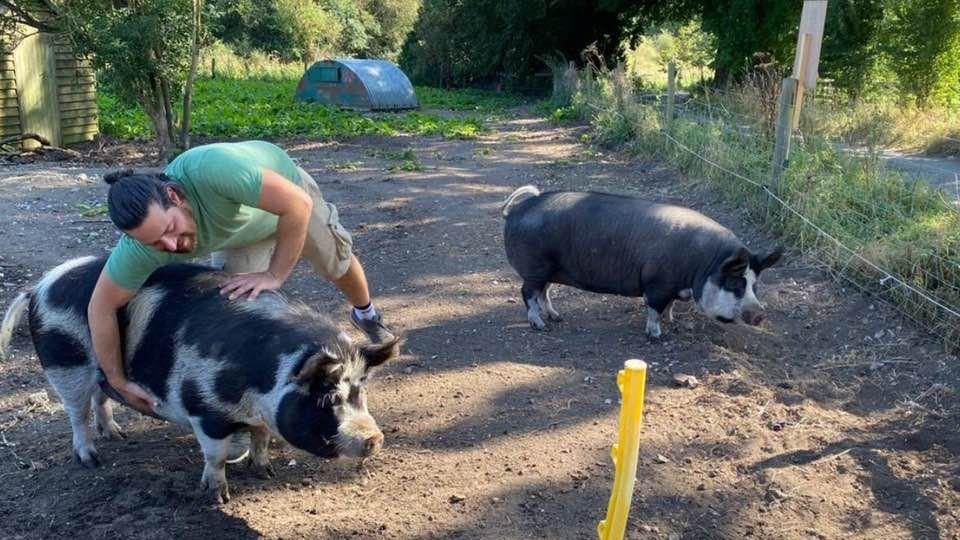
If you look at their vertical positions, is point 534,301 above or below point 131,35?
below

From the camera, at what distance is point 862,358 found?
4766 mm

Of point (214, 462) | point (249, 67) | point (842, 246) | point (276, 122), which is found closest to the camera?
point (214, 462)

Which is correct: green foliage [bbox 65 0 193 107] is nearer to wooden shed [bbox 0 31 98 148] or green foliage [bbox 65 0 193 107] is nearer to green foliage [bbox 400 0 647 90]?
wooden shed [bbox 0 31 98 148]

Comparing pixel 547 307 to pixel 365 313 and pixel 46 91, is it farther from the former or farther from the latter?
pixel 46 91

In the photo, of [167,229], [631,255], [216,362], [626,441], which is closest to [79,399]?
[216,362]

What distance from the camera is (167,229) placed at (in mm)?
2793

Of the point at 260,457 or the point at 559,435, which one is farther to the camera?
the point at 559,435

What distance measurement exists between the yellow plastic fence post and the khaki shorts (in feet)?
6.41

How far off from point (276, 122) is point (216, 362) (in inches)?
506

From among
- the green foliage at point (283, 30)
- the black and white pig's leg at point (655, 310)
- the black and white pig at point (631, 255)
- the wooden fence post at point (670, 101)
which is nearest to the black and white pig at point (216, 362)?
the black and white pig at point (631, 255)

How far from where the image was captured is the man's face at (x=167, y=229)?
2719 mm

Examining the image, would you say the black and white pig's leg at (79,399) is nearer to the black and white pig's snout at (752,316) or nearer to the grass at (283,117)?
the black and white pig's snout at (752,316)

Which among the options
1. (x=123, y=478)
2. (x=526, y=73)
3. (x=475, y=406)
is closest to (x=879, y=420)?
(x=475, y=406)

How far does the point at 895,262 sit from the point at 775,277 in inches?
34.1
